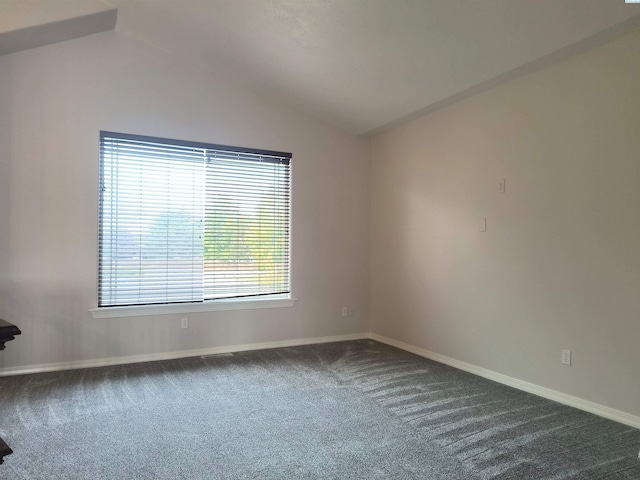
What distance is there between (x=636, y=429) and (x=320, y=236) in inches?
130

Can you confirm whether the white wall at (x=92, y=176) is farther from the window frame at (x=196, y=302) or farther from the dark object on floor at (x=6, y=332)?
the dark object on floor at (x=6, y=332)

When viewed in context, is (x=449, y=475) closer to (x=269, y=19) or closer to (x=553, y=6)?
(x=553, y=6)

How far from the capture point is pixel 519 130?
11.2 feet

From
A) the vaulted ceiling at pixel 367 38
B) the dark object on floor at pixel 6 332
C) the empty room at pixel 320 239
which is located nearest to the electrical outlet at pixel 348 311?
the empty room at pixel 320 239

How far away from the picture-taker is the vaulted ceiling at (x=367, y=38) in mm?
2676

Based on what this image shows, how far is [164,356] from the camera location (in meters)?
4.12

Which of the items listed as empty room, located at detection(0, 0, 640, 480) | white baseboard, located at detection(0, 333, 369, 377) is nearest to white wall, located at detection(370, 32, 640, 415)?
empty room, located at detection(0, 0, 640, 480)

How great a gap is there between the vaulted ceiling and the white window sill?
2.27 metres

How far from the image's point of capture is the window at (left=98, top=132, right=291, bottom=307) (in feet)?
13.1

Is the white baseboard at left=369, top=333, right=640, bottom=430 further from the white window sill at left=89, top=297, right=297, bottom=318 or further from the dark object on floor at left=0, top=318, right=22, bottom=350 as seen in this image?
the dark object on floor at left=0, top=318, right=22, bottom=350

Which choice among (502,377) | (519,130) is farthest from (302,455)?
(519,130)

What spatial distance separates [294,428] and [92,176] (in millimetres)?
2935

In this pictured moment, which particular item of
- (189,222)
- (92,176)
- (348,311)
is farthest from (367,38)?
(348,311)

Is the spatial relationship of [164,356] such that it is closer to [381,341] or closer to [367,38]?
[381,341]
